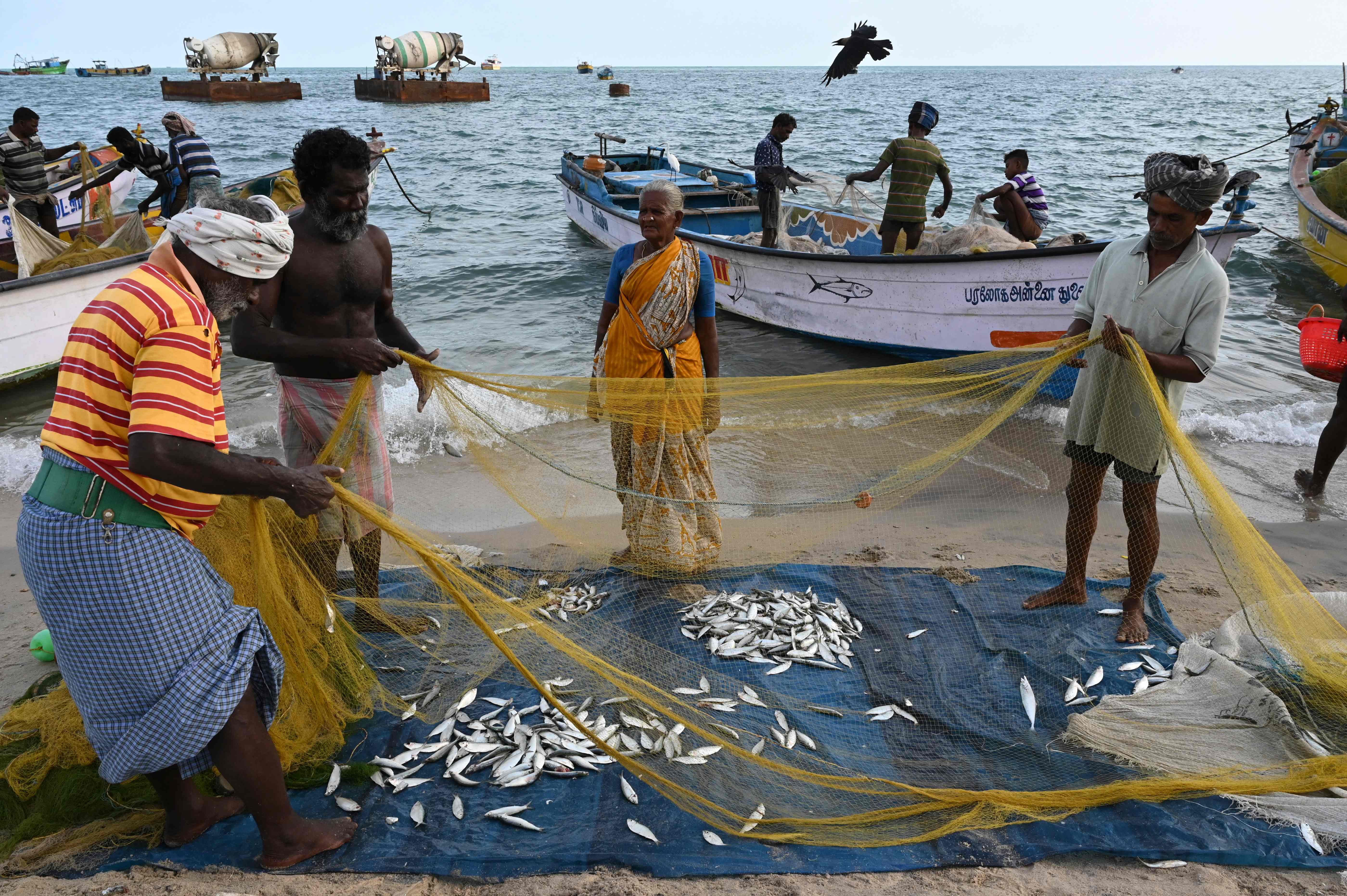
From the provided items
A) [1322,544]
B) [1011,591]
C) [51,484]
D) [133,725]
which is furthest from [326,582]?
[1322,544]

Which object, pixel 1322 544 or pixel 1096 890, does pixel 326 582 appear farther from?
pixel 1322 544

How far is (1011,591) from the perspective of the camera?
4.50m

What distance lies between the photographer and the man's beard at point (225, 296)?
7.99ft

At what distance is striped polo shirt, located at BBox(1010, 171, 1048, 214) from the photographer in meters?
9.13

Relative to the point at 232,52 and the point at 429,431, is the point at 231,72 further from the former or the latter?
the point at 429,431

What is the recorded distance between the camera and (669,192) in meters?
4.11

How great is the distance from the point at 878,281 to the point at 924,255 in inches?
30.9

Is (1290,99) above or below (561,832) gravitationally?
above

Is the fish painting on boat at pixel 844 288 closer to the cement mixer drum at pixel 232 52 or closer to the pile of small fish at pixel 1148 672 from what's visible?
the pile of small fish at pixel 1148 672

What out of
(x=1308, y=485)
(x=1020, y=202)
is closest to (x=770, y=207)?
(x=1020, y=202)

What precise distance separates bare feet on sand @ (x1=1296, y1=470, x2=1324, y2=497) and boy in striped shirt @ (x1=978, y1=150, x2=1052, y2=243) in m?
3.37

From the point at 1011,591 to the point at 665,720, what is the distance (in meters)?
2.12

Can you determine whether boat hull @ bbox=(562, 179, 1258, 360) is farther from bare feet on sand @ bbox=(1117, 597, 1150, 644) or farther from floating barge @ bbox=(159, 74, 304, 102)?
floating barge @ bbox=(159, 74, 304, 102)

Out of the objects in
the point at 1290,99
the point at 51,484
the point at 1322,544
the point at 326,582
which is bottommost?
the point at 1322,544
